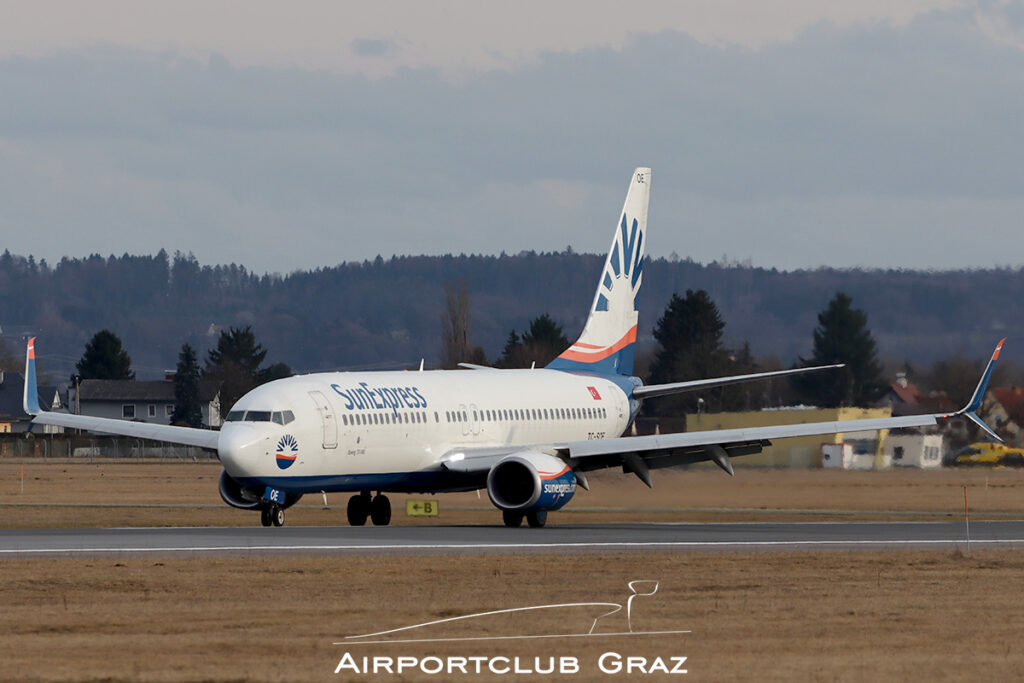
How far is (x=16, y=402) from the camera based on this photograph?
592 ft

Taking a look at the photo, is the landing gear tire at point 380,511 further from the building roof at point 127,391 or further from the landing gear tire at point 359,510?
the building roof at point 127,391

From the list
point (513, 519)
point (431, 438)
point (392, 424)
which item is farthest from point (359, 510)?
point (513, 519)

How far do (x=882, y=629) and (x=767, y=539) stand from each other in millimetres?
14600

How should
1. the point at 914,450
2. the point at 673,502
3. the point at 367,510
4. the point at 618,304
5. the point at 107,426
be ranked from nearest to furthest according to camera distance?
the point at 367,510 < the point at 107,426 < the point at 673,502 < the point at 618,304 < the point at 914,450

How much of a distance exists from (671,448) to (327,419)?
8.20 metres

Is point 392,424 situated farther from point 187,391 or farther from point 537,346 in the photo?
point 187,391

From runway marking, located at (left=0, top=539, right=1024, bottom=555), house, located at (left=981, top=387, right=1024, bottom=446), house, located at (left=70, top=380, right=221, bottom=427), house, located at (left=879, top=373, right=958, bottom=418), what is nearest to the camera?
runway marking, located at (left=0, top=539, right=1024, bottom=555)

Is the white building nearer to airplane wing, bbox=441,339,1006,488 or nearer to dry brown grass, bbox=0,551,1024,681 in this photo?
airplane wing, bbox=441,339,1006,488

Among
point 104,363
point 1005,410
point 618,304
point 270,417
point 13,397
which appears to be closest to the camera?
point 270,417

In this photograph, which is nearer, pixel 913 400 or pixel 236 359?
pixel 913 400

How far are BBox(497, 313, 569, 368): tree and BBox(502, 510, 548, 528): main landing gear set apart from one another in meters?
96.2

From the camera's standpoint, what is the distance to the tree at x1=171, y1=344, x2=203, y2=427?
179875 mm

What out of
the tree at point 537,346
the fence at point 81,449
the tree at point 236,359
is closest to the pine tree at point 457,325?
the tree at point 537,346

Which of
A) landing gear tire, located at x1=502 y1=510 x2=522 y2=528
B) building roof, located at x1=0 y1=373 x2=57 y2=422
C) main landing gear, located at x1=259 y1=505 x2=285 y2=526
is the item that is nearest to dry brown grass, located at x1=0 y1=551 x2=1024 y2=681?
main landing gear, located at x1=259 y1=505 x2=285 y2=526
